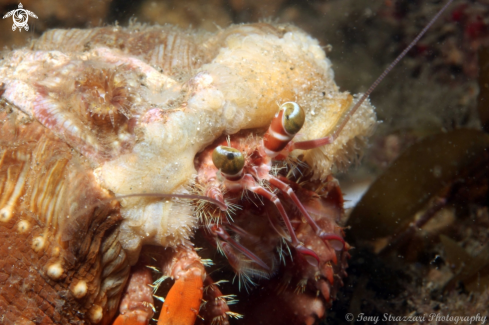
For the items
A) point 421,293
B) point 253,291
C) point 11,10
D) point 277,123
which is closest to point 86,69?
point 277,123

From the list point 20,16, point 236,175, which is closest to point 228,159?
point 236,175

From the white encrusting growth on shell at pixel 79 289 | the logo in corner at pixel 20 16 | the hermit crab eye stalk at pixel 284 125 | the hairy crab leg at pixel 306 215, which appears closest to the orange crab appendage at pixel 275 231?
the hairy crab leg at pixel 306 215

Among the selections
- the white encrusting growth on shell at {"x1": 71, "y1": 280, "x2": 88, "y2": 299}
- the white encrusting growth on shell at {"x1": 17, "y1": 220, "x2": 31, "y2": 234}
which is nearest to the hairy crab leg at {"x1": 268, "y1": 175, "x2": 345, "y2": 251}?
the white encrusting growth on shell at {"x1": 71, "y1": 280, "x2": 88, "y2": 299}

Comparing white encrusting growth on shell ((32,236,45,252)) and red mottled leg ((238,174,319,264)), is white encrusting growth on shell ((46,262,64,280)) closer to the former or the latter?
white encrusting growth on shell ((32,236,45,252))

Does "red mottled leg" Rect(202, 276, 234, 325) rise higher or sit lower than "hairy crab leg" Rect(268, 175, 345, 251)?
lower

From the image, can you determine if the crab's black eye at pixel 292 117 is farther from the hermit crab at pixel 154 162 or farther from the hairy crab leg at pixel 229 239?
the hairy crab leg at pixel 229 239

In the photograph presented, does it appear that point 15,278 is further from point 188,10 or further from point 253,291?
point 188,10
